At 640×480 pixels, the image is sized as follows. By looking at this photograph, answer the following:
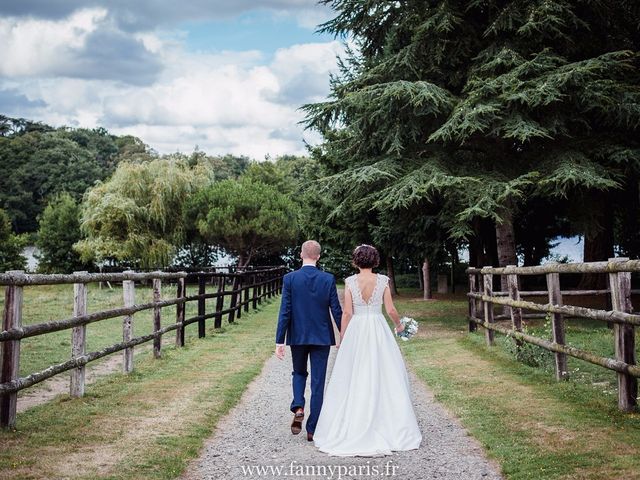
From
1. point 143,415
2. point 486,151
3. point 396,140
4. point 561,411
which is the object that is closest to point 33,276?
point 143,415

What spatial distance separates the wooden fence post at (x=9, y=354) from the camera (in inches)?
245

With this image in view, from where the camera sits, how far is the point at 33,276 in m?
6.80

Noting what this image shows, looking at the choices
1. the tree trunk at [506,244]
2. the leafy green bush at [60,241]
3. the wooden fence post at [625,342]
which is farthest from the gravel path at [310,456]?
the leafy green bush at [60,241]

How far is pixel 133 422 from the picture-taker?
273 inches

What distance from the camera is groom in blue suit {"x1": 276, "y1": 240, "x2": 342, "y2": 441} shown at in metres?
6.35

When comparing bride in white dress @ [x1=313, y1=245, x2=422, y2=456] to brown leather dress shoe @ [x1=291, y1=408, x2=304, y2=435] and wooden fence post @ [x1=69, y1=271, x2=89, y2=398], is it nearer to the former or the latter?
brown leather dress shoe @ [x1=291, y1=408, x2=304, y2=435]

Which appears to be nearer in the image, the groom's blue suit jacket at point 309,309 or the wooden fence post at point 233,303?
the groom's blue suit jacket at point 309,309

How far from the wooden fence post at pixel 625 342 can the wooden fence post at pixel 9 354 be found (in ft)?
18.2

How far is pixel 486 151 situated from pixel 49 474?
47.1ft

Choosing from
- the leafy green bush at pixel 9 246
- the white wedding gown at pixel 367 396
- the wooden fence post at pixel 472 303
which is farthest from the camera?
the leafy green bush at pixel 9 246

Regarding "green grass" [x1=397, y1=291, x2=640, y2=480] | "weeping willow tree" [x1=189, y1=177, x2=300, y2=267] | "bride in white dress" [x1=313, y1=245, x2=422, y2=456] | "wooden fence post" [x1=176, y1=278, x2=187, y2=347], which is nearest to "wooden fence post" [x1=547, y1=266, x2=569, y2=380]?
"green grass" [x1=397, y1=291, x2=640, y2=480]

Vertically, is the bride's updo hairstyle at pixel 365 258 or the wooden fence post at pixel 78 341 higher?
the bride's updo hairstyle at pixel 365 258

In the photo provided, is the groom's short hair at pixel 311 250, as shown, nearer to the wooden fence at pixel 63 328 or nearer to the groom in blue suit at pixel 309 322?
the groom in blue suit at pixel 309 322

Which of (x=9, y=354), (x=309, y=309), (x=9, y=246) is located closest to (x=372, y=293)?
(x=309, y=309)
